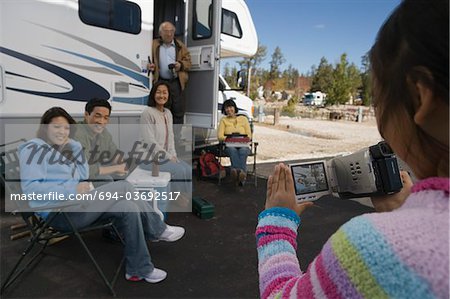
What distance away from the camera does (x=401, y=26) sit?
0.48m

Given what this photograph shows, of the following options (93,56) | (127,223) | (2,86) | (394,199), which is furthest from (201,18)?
(394,199)

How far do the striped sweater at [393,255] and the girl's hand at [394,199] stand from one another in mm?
523

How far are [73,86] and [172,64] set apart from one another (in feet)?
4.47

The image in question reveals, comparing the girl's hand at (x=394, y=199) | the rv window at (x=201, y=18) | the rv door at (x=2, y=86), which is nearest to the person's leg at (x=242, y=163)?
the rv window at (x=201, y=18)

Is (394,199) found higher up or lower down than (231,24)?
lower down

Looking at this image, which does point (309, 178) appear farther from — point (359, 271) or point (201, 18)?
point (201, 18)

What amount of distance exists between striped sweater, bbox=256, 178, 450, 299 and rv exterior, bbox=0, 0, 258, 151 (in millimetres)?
3789

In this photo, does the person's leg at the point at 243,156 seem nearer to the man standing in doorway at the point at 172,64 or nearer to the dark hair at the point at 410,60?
the man standing in doorway at the point at 172,64

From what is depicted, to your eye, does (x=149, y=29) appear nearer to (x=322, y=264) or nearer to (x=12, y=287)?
(x=12, y=287)

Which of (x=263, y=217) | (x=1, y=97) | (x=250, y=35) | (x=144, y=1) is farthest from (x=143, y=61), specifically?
(x=263, y=217)

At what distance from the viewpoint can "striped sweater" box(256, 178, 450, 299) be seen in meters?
0.41

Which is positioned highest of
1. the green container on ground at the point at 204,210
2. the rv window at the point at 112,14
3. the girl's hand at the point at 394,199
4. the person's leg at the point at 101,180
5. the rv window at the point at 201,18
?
the rv window at the point at 201,18

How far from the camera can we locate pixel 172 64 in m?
4.78

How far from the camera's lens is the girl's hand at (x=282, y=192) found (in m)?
0.78
